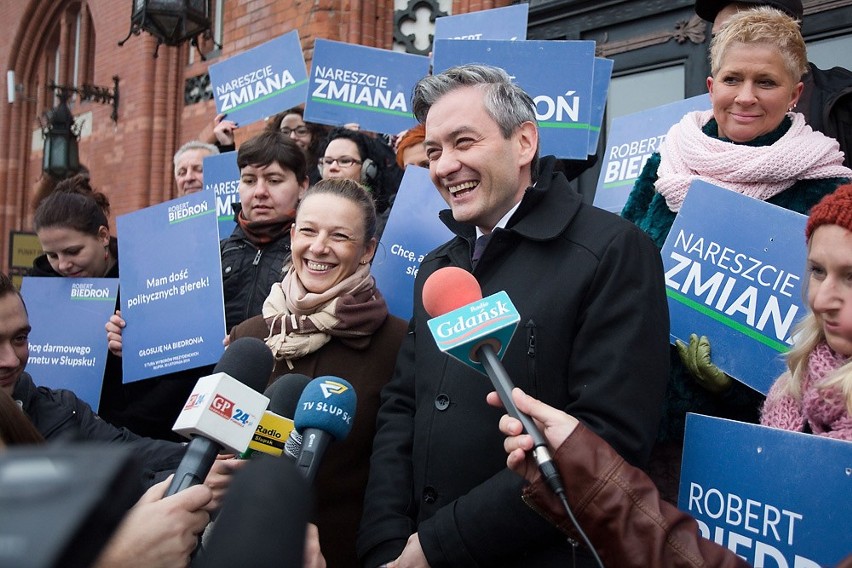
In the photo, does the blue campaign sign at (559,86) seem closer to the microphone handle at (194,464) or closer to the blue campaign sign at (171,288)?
the blue campaign sign at (171,288)

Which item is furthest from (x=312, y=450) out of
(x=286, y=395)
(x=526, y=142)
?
(x=526, y=142)

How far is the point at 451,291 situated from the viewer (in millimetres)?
1776

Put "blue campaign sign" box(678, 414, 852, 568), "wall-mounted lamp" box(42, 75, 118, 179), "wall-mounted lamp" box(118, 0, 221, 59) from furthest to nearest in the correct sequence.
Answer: "wall-mounted lamp" box(42, 75, 118, 179), "wall-mounted lamp" box(118, 0, 221, 59), "blue campaign sign" box(678, 414, 852, 568)

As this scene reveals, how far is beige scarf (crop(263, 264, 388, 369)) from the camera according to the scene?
269 cm

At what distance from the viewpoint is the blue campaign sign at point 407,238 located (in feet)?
11.6

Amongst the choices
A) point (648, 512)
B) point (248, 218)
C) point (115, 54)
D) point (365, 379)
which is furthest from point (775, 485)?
point (115, 54)

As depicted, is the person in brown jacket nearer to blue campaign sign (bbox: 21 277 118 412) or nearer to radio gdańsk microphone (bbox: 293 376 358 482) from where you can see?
radio gdańsk microphone (bbox: 293 376 358 482)

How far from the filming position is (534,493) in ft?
5.24

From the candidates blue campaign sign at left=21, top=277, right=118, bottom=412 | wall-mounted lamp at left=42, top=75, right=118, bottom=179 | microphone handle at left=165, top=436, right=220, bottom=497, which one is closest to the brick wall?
wall-mounted lamp at left=42, top=75, right=118, bottom=179

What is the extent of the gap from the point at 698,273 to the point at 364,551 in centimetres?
122

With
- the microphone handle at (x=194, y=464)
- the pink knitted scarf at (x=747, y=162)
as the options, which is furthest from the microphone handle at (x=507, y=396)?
the pink knitted scarf at (x=747, y=162)

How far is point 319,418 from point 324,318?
0.90 meters

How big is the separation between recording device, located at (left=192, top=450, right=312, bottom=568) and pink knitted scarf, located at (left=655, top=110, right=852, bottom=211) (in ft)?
6.53

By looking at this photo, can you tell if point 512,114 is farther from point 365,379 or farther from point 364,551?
point 364,551
